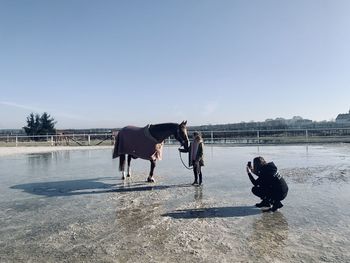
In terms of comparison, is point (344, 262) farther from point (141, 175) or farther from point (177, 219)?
A: point (141, 175)

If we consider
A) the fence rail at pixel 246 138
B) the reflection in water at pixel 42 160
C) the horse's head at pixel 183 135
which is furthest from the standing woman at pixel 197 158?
the fence rail at pixel 246 138

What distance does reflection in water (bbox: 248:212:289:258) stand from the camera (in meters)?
4.16

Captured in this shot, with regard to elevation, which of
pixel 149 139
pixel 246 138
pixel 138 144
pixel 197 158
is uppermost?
pixel 149 139

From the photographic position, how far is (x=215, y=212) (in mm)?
6082

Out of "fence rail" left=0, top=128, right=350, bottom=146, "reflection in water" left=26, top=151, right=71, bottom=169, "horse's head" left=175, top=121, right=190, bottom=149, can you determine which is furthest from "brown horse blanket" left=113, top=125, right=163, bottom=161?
"fence rail" left=0, top=128, right=350, bottom=146

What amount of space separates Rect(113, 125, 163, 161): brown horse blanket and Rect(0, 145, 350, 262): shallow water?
79 cm

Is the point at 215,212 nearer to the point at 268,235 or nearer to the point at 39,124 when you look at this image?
the point at 268,235

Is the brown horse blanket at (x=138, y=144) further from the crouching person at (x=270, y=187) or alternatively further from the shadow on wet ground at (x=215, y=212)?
the crouching person at (x=270, y=187)

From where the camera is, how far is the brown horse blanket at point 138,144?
955 cm

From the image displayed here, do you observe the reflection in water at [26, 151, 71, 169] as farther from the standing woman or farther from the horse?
the standing woman

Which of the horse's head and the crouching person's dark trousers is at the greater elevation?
the horse's head

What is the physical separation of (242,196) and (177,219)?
2.20 metres

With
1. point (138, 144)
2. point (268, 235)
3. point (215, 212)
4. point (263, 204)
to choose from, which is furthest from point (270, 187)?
point (138, 144)

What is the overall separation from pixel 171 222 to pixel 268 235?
1498mm
